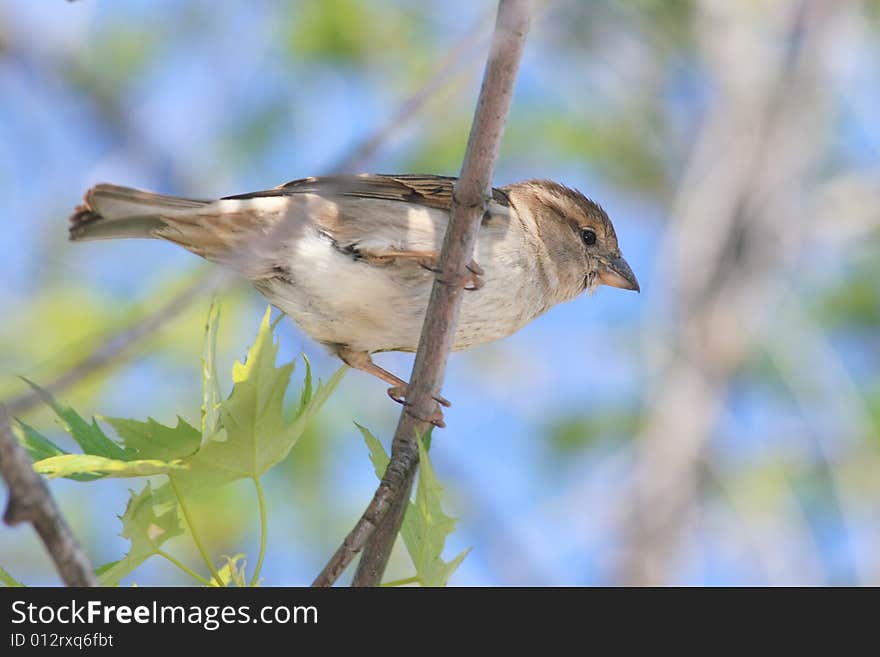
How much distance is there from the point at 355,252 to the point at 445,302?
1118 millimetres

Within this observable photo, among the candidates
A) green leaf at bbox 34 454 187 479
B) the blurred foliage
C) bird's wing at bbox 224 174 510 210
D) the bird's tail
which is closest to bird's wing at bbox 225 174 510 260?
bird's wing at bbox 224 174 510 210

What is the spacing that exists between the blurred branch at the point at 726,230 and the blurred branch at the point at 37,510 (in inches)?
295

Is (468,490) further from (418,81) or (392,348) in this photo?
(392,348)

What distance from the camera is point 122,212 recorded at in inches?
144

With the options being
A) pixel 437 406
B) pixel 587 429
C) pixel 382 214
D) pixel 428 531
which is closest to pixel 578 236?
pixel 382 214

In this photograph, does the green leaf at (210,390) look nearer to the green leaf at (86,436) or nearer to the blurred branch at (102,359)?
the green leaf at (86,436)

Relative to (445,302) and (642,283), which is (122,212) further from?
(642,283)

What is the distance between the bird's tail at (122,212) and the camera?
3627mm

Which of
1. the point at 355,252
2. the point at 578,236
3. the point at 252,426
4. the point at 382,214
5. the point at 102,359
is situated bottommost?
the point at 102,359

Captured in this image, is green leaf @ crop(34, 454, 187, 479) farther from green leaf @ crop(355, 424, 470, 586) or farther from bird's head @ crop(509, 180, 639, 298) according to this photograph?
bird's head @ crop(509, 180, 639, 298)

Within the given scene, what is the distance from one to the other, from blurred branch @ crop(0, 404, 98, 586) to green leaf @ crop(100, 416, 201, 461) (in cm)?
72

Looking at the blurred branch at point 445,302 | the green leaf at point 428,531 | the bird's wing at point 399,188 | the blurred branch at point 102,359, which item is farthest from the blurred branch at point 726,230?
the blurred branch at point 102,359

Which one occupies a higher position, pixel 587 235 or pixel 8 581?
pixel 587 235

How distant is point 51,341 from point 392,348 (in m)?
3.38
